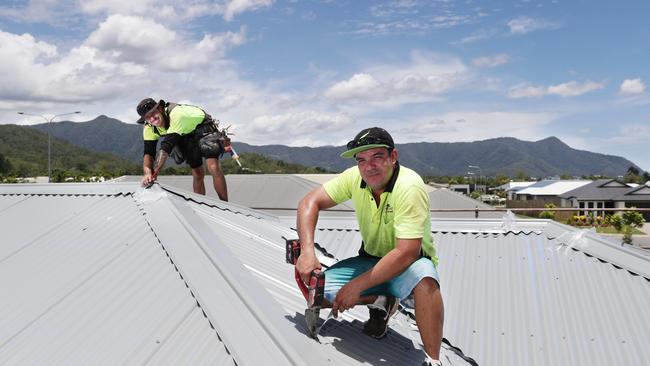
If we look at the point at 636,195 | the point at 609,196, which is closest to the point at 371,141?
the point at 636,195

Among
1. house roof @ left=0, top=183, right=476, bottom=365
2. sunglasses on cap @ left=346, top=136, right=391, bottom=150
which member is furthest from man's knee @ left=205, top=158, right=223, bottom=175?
sunglasses on cap @ left=346, top=136, right=391, bottom=150

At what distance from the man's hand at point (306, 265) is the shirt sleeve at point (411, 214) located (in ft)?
1.97

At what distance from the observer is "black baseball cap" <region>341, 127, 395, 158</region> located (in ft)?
11.9

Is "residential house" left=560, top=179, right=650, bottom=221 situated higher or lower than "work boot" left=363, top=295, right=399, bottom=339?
lower

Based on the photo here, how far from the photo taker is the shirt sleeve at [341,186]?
401 centimetres

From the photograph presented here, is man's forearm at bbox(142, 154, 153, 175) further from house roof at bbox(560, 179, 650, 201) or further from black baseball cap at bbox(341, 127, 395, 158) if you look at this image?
house roof at bbox(560, 179, 650, 201)

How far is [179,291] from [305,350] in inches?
42.1

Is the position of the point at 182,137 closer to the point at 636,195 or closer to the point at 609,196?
the point at 636,195

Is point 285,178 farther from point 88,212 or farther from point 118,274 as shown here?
point 118,274

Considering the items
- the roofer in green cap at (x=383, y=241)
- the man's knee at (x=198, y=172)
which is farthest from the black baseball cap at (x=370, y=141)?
the man's knee at (x=198, y=172)

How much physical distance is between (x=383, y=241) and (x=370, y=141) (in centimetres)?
82

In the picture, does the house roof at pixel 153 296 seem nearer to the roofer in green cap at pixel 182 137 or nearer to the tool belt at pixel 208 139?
the roofer in green cap at pixel 182 137

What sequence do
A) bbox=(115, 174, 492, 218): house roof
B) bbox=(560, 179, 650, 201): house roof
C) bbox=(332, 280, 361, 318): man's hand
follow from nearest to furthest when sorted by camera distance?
bbox=(332, 280, 361, 318): man's hand
bbox=(115, 174, 492, 218): house roof
bbox=(560, 179, 650, 201): house roof

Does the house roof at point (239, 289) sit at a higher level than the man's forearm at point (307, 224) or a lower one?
lower
